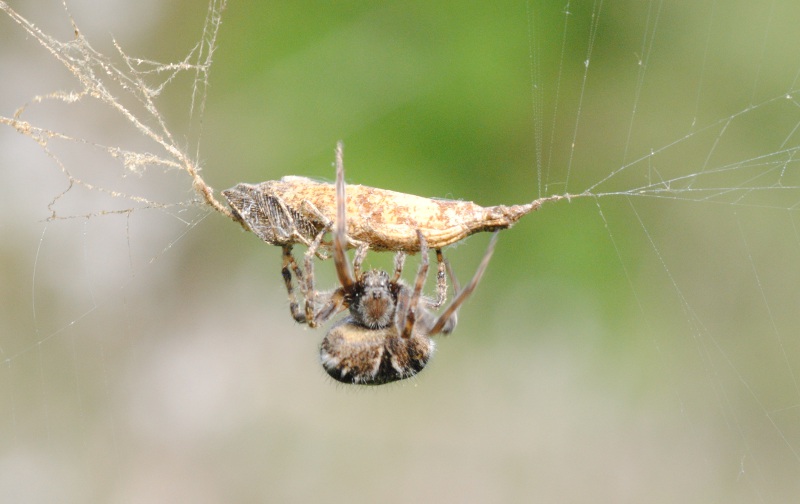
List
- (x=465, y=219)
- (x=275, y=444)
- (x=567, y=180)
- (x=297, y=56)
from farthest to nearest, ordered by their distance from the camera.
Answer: (x=275, y=444), (x=297, y=56), (x=567, y=180), (x=465, y=219)

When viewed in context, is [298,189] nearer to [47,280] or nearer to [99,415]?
[99,415]

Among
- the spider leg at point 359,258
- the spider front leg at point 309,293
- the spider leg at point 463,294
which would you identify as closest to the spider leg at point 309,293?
the spider front leg at point 309,293

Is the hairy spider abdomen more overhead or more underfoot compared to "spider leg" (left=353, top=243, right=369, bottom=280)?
more underfoot

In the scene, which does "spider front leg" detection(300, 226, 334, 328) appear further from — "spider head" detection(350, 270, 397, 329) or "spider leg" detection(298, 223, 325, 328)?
"spider head" detection(350, 270, 397, 329)

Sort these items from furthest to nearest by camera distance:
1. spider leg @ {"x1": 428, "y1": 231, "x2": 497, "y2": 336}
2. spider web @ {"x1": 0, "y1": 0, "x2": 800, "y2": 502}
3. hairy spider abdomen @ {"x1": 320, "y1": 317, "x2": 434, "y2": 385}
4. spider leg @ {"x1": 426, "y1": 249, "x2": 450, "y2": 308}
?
spider web @ {"x1": 0, "y1": 0, "x2": 800, "y2": 502}, hairy spider abdomen @ {"x1": 320, "y1": 317, "x2": 434, "y2": 385}, spider leg @ {"x1": 426, "y1": 249, "x2": 450, "y2": 308}, spider leg @ {"x1": 428, "y1": 231, "x2": 497, "y2": 336}

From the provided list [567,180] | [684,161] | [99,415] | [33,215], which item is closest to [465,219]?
[567,180]

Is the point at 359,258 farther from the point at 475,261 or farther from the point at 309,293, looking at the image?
the point at 475,261

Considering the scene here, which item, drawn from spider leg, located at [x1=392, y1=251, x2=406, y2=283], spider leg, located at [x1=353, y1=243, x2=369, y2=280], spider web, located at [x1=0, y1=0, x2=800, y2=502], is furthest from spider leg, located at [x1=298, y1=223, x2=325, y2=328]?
spider web, located at [x1=0, y1=0, x2=800, y2=502]
